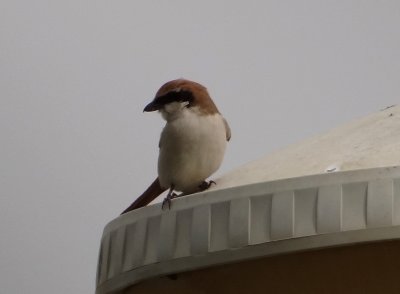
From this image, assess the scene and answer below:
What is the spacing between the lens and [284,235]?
793 millimetres

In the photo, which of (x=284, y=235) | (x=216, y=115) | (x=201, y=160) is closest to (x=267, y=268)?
(x=284, y=235)

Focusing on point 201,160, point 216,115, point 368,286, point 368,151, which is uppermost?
point 216,115

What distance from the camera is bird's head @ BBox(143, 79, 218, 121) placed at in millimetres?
1673

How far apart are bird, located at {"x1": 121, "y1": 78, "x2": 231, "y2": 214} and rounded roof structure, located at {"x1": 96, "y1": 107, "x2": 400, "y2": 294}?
0.60 m

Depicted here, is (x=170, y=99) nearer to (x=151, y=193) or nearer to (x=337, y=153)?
(x=151, y=193)

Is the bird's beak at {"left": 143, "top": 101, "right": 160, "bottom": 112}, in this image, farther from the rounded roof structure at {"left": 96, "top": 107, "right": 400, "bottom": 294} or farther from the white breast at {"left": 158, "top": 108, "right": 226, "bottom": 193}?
the rounded roof structure at {"left": 96, "top": 107, "right": 400, "bottom": 294}

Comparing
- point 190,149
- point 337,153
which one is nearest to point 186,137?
point 190,149

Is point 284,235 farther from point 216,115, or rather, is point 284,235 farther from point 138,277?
point 216,115

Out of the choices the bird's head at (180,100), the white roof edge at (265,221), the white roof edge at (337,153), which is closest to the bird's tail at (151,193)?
the bird's head at (180,100)

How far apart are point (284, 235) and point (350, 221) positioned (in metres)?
0.06

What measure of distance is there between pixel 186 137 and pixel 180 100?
8 cm

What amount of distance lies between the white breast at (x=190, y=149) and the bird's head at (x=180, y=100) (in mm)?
12

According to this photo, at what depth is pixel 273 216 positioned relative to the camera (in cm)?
81

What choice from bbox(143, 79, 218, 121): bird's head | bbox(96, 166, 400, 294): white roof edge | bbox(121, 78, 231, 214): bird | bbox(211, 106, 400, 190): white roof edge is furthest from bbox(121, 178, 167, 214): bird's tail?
bbox(96, 166, 400, 294): white roof edge
